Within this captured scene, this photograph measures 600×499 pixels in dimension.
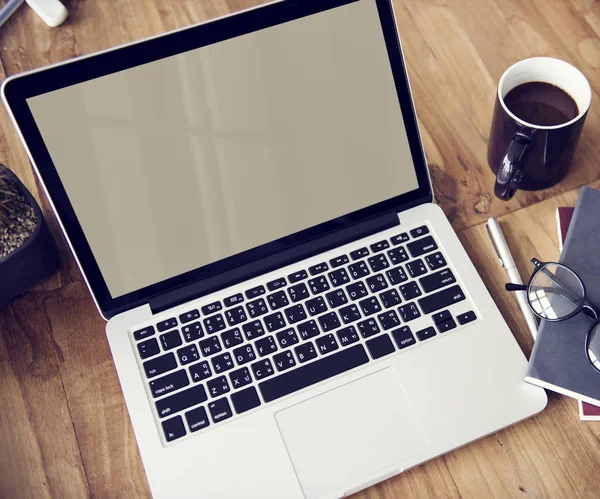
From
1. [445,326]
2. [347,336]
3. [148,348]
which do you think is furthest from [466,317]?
[148,348]

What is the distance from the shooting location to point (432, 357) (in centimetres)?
69

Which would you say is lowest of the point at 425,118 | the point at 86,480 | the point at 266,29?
the point at 86,480

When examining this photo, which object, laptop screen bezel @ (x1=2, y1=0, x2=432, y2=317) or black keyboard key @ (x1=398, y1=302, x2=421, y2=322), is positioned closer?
laptop screen bezel @ (x1=2, y1=0, x2=432, y2=317)

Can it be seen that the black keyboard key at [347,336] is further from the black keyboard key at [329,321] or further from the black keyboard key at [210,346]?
the black keyboard key at [210,346]

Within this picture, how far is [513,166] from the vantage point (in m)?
0.72

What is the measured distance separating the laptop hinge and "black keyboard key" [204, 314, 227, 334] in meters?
0.03

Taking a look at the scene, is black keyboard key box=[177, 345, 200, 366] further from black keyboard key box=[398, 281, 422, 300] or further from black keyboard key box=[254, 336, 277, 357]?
black keyboard key box=[398, 281, 422, 300]

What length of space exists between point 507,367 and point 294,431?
23cm

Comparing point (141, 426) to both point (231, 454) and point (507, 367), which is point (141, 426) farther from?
point (507, 367)

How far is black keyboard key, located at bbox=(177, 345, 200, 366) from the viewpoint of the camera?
2.25ft

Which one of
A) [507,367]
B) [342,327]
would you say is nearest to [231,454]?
[342,327]

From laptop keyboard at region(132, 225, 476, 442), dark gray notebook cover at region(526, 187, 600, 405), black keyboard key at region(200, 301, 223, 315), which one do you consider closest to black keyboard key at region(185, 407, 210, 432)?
laptop keyboard at region(132, 225, 476, 442)

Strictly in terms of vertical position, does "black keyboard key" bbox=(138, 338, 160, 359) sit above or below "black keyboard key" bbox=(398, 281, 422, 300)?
above

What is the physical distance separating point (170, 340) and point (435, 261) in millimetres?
297
